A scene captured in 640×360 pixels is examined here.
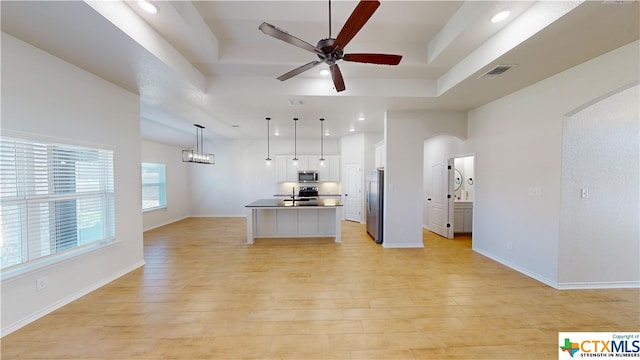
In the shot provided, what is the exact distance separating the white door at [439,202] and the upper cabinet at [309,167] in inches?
125

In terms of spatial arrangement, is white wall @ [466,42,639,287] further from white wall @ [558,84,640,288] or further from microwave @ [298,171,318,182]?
microwave @ [298,171,318,182]

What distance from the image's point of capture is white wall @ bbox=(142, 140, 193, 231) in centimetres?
662

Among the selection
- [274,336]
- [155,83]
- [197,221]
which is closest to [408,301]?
[274,336]

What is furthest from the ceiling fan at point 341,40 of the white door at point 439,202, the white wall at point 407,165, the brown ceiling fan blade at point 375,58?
the white door at point 439,202

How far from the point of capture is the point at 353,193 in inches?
293

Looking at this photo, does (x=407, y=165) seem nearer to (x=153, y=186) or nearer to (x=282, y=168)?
(x=282, y=168)

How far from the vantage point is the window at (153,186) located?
6.70m

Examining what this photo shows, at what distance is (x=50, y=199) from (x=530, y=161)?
626 cm

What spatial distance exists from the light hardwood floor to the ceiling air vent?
284cm

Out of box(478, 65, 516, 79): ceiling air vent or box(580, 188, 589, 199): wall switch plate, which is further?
box(580, 188, 589, 199): wall switch plate

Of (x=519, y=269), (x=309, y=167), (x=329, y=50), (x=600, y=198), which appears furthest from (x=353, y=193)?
(x=329, y=50)

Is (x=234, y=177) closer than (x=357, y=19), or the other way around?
(x=357, y=19)

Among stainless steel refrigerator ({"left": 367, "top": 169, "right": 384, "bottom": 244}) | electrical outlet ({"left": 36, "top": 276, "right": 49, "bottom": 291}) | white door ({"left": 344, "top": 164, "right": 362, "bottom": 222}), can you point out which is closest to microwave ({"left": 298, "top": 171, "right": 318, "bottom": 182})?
white door ({"left": 344, "top": 164, "right": 362, "bottom": 222})

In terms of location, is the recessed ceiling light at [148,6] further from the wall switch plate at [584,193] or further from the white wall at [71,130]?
the wall switch plate at [584,193]
